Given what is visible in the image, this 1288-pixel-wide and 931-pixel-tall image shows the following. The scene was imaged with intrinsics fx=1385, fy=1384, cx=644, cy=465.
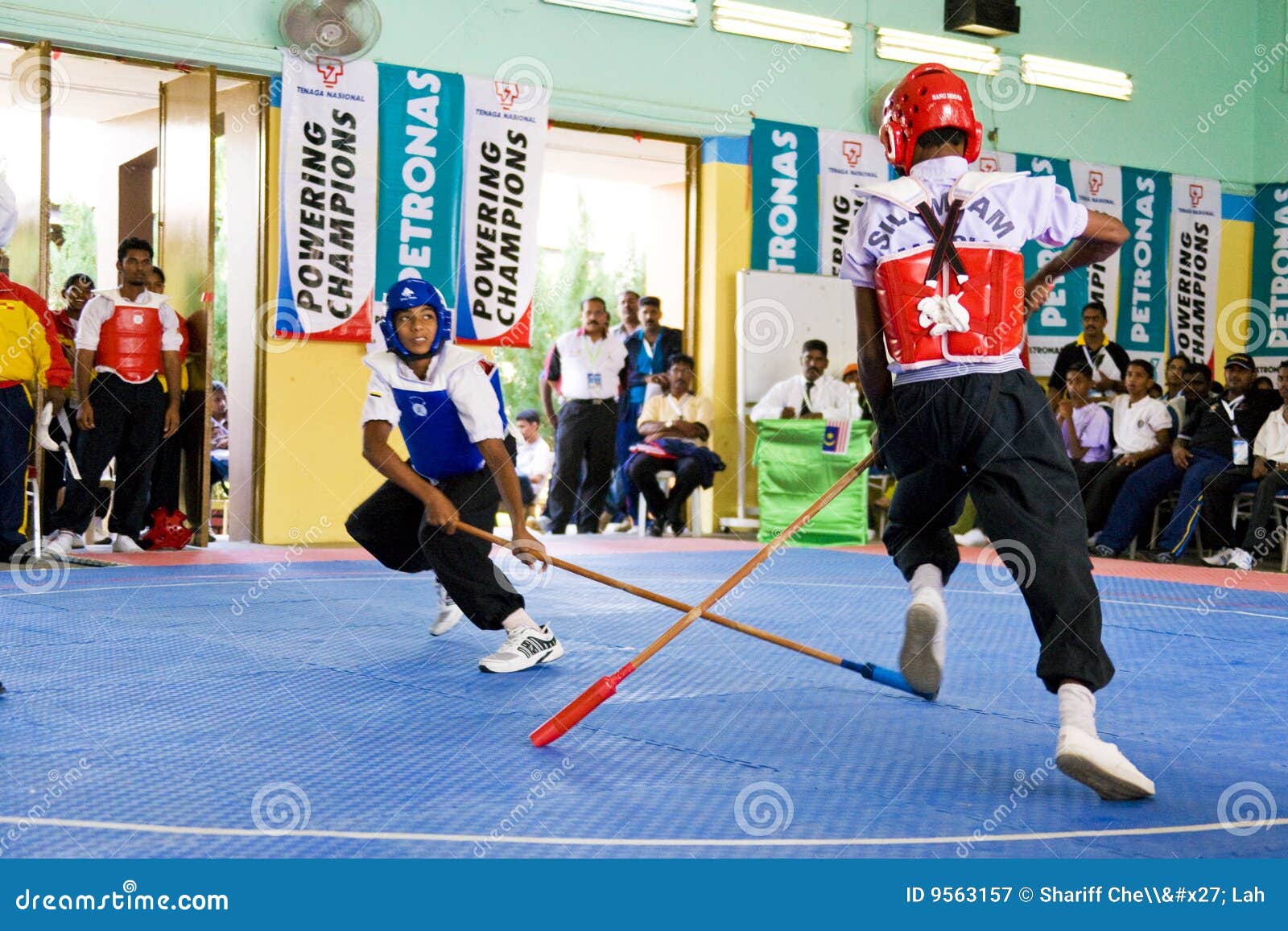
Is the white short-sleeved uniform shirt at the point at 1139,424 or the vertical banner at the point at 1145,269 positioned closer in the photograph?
the white short-sleeved uniform shirt at the point at 1139,424

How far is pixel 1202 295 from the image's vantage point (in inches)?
535

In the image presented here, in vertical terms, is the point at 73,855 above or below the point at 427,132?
below

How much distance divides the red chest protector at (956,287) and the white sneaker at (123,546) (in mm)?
6968

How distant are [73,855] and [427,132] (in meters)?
8.19

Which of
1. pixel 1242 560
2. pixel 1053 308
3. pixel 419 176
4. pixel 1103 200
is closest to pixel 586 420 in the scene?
pixel 419 176

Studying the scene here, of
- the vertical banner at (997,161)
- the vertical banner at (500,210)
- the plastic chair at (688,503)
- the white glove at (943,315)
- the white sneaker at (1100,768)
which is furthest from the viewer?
the vertical banner at (997,161)

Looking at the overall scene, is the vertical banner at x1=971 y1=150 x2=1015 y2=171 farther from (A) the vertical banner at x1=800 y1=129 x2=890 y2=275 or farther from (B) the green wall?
(A) the vertical banner at x1=800 y1=129 x2=890 y2=275

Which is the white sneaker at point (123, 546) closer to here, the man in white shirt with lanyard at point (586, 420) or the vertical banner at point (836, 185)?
the man in white shirt with lanyard at point (586, 420)

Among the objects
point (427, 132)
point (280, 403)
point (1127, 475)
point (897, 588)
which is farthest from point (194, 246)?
point (1127, 475)

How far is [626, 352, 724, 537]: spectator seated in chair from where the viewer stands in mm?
10992

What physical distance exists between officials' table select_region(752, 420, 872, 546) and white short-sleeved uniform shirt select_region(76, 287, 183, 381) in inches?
180

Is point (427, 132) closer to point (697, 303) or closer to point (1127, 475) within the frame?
point (697, 303)

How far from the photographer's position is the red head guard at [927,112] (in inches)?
137

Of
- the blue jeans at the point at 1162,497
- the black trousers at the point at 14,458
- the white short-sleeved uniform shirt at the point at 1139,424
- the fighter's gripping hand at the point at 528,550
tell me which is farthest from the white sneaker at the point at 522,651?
the white short-sleeved uniform shirt at the point at 1139,424
